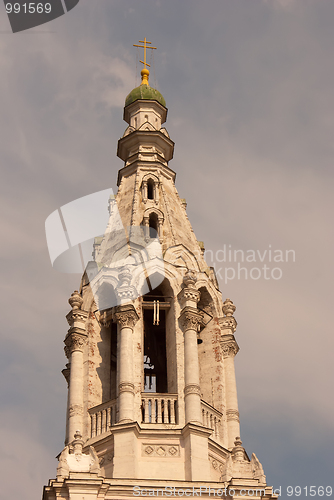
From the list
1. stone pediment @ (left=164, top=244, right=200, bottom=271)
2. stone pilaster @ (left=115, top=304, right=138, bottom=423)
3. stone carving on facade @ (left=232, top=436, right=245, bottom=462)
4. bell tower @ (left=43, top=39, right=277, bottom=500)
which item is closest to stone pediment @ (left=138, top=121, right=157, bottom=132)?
bell tower @ (left=43, top=39, right=277, bottom=500)

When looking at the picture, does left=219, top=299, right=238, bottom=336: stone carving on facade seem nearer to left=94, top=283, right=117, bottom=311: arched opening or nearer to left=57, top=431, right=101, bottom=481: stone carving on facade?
left=94, top=283, right=117, bottom=311: arched opening

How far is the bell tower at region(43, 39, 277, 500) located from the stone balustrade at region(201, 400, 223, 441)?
4cm

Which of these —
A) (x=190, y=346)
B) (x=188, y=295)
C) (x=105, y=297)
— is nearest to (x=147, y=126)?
(x=105, y=297)

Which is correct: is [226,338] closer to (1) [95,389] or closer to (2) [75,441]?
(1) [95,389]

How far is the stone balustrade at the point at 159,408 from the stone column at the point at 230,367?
228 centimetres

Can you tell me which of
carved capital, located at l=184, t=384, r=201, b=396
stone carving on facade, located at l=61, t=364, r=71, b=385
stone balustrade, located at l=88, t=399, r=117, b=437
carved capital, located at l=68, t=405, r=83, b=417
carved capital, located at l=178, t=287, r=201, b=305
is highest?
carved capital, located at l=178, t=287, r=201, b=305

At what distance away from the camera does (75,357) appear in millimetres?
34094

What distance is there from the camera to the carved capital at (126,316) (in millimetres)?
33406

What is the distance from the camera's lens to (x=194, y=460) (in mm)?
30812

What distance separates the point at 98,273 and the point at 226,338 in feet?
16.7

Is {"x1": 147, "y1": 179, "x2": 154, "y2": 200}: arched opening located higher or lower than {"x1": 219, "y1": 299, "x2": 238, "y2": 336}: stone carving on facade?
higher

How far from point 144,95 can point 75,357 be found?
14.0 meters

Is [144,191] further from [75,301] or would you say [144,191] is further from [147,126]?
[75,301]

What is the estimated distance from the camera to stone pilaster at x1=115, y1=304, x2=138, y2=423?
3152cm
